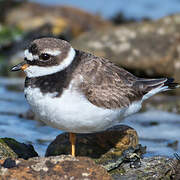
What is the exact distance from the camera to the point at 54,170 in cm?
483

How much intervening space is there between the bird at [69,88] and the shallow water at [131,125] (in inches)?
53.6

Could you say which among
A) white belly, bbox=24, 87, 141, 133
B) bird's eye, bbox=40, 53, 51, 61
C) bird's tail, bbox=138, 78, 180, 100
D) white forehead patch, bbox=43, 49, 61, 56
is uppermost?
white forehead patch, bbox=43, 49, 61, 56

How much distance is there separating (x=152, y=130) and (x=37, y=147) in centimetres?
228

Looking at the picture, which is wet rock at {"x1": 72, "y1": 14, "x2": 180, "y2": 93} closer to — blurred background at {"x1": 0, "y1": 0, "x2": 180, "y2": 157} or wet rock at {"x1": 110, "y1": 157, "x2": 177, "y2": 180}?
blurred background at {"x1": 0, "y1": 0, "x2": 180, "y2": 157}

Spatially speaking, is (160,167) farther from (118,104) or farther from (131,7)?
(131,7)

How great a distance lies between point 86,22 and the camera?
58.2ft

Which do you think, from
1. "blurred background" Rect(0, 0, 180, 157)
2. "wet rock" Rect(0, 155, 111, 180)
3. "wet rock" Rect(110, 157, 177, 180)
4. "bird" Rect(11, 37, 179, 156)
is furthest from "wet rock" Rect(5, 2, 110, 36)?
"wet rock" Rect(0, 155, 111, 180)

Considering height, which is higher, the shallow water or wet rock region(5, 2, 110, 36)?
wet rock region(5, 2, 110, 36)

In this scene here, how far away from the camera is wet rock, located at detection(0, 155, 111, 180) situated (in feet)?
15.5

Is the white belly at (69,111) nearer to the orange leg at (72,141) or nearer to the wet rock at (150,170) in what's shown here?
the orange leg at (72,141)

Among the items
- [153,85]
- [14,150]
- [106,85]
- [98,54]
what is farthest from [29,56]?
[98,54]

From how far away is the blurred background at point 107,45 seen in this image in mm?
8039

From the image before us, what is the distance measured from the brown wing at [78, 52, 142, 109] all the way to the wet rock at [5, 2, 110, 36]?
368 inches

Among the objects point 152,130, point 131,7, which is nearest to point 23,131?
point 152,130
